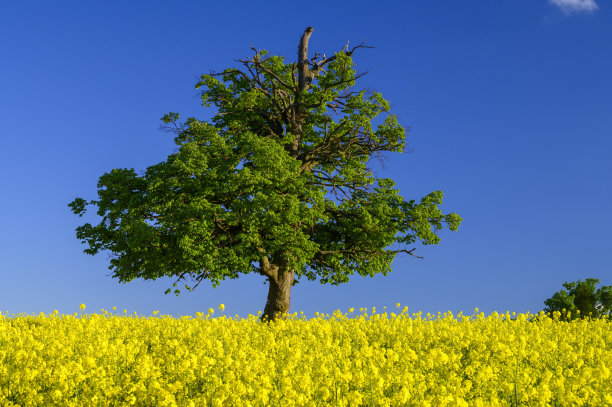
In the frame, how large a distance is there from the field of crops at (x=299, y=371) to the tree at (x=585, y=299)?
35.7 ft

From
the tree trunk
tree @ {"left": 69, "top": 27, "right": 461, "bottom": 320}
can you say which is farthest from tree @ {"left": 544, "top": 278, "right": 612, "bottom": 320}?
the tree trunk

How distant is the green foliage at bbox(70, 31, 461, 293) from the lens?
17.9 meters

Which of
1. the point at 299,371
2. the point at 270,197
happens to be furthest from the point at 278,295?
the point at 299,371

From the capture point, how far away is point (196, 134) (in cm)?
2041

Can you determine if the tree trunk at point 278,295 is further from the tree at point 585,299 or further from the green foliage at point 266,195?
the tree at point 585,299

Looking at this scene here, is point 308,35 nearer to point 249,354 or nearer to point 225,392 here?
point 249,354

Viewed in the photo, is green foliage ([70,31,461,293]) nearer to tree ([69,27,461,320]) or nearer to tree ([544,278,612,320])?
tree ([69,27,461,320])

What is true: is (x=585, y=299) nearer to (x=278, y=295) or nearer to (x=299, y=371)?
(x=278, y=295)

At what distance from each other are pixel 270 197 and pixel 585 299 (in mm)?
16107

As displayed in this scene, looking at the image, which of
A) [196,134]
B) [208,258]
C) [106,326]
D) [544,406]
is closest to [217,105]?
[196,134]

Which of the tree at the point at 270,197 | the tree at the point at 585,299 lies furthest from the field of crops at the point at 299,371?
the tree at the point at 585,299

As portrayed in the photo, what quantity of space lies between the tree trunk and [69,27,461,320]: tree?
1.7 inches

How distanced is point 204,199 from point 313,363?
35.1 ft

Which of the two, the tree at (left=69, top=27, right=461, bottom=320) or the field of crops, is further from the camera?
the tree at (left=69, top=27, right=461, bottom=320)
